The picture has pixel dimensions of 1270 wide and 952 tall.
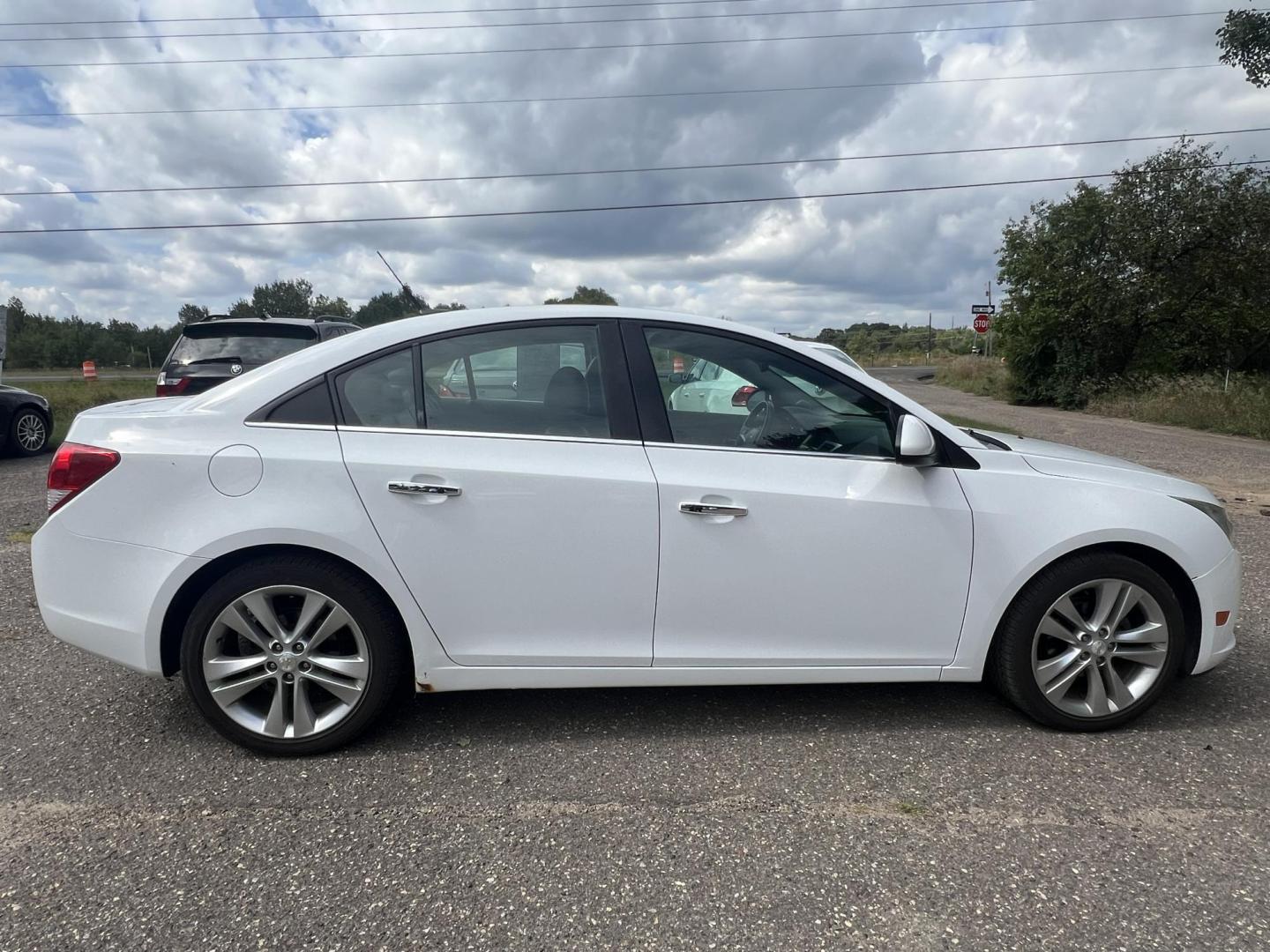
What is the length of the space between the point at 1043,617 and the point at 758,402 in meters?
1.34

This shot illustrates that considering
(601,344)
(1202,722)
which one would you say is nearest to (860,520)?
(601,344)

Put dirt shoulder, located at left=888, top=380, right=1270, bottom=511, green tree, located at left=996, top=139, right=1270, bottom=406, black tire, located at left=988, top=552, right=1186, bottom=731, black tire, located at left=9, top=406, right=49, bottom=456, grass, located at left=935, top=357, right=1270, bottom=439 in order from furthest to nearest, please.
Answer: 1. green tree, located at left=996, top=139, right=1270, bottom=406
2. grass, located at left=935, top=357, right=1270, bottom=439
3. black tire, located at left=9, top=406, right=49, bottom=456
4. dirt shoulder, located at left=888, top=380, right=1270, bottom=511
5. black tire, located at left=988, top=552, right=1186, bottom=731

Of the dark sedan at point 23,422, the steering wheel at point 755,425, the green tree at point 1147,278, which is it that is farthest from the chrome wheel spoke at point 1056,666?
the green tree at point 1147,278

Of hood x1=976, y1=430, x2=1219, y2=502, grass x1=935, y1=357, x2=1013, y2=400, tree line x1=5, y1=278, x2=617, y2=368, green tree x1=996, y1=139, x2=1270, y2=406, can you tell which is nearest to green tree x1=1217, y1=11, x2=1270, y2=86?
green tree x1=996, y1=139, x2=1270, y2=406

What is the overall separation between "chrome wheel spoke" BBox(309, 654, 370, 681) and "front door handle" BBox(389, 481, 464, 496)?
0.63m

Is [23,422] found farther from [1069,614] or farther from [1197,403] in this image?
[1197,403]

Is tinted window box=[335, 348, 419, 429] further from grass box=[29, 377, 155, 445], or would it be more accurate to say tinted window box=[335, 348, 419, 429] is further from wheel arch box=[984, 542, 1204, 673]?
grass box=[29, 377, 155, 445]

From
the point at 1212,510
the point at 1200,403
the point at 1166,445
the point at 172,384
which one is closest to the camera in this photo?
the point at 1212,510

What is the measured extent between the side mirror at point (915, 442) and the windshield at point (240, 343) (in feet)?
23.9

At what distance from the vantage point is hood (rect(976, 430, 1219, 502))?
3.27m

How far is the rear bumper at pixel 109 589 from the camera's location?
2.93m

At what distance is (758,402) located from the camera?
10.7 ft

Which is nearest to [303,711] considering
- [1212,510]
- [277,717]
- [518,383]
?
[277,717]

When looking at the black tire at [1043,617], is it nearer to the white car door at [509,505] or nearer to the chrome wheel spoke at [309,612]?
the white car door at [509,505]
